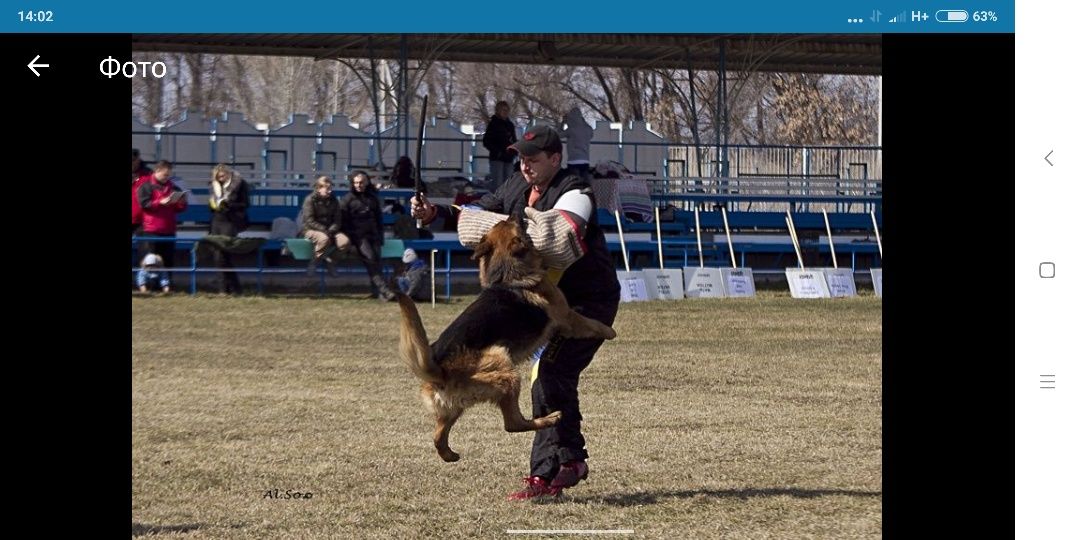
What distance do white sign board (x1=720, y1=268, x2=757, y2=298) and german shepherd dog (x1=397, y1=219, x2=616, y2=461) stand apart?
1235 cm

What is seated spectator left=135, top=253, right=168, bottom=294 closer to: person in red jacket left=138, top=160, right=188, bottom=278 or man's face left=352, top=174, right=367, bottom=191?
person in red jacket left=138, top=160, right=188, bottom=278

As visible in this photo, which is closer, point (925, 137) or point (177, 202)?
point (925, 137)

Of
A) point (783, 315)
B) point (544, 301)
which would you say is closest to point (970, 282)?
point (544, 301)

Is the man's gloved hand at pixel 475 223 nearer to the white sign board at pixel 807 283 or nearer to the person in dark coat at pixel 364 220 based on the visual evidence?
the person in dark coat at pixel 364 220

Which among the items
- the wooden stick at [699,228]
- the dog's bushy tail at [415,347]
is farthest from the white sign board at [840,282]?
the dog's bushy tail at [415,347]

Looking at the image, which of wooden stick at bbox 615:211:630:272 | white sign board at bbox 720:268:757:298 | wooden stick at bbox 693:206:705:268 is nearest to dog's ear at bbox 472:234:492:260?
wooden stick at bbox 615:211:630:272

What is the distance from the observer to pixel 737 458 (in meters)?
6.58

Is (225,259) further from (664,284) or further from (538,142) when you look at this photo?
(538,142)

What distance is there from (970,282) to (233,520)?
3.05 m

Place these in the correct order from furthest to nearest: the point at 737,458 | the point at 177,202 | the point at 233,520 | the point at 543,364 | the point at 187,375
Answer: the point at 177,202 → the point at 187,375 → the point at 737,458 → the point at 543,364 → the point at 233,520

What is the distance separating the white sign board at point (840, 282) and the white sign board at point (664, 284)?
2181 mm

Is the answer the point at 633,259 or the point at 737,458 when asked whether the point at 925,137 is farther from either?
the point at 633,259
